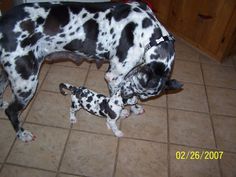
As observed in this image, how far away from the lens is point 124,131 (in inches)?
116

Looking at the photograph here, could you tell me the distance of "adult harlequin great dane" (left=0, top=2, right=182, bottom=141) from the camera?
7.39 feet

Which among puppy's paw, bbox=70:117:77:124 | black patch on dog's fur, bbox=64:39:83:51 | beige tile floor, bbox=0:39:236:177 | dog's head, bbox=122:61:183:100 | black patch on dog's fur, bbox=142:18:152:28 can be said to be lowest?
beige tile floor, bbox=0:39:236:177

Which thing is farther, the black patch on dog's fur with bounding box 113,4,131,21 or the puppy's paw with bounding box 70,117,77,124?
the puppy's paw with bounding box 70,117,77,124

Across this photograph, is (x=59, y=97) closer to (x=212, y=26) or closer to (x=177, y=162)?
(x=177, y=162)

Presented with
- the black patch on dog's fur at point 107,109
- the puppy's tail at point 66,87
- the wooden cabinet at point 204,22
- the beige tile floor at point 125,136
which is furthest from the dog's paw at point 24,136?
the wooden cabinet at point 204,22

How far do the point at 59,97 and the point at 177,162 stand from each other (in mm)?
1541

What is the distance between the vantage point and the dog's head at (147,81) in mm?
2281

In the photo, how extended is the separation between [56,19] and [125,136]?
1393 mm

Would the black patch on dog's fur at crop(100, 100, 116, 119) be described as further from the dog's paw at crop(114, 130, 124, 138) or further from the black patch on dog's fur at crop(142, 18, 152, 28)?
the black patch on dog's fur at crop(142, 18, 152, 28)

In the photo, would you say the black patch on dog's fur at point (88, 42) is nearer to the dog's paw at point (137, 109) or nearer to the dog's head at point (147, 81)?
the dog's head at point (147, 81)

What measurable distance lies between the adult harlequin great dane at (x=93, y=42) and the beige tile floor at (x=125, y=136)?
1.56 ft

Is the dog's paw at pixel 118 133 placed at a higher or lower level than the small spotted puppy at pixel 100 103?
lower

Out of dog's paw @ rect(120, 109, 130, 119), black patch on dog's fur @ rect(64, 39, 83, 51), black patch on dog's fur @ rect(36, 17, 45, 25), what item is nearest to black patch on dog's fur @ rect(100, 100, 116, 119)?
dog's paw @ rect(120, 109, 130, 119)

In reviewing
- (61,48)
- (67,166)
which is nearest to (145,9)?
(61,48)
